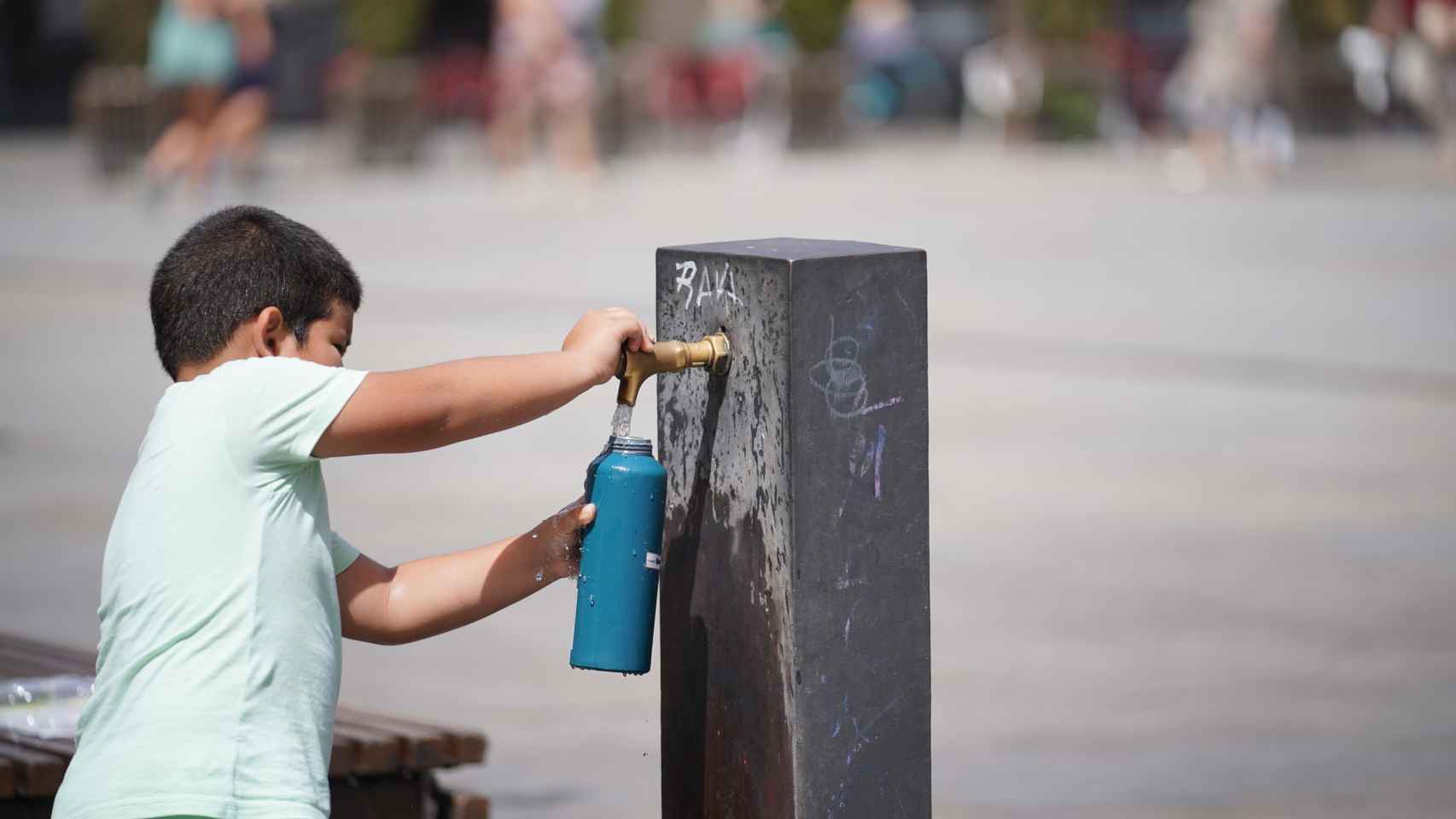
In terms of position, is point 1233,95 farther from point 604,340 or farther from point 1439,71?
point 604,340

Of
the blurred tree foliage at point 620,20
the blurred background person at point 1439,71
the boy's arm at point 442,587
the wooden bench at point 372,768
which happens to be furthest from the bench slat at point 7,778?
the blurred tree foliage at point 620,20

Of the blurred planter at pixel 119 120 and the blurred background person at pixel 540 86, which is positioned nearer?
the blurred planter at pixel 119 120

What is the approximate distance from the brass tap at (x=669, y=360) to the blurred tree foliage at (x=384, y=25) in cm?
2382

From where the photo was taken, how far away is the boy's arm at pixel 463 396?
8.63 feet

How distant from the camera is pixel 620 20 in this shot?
28.3 meters

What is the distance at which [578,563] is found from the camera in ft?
9.76

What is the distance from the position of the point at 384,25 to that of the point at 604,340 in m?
24.0

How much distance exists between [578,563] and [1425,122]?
2414cm

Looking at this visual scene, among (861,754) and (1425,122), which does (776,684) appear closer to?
(861,754)

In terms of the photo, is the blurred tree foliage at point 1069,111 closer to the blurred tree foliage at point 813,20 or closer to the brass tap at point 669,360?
the blurred tree foliage at point 813,20

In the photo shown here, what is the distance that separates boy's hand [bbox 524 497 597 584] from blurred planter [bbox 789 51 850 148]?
68.4 ft

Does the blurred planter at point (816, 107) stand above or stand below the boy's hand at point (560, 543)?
above

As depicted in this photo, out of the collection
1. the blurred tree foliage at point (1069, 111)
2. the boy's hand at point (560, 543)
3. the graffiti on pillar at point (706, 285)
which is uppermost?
the blurred tree foliage at point (1069, 111)

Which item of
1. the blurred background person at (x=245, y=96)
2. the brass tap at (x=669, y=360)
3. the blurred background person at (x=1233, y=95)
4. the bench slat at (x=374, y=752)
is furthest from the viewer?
the blurred background person at (x=1233, y=95)
